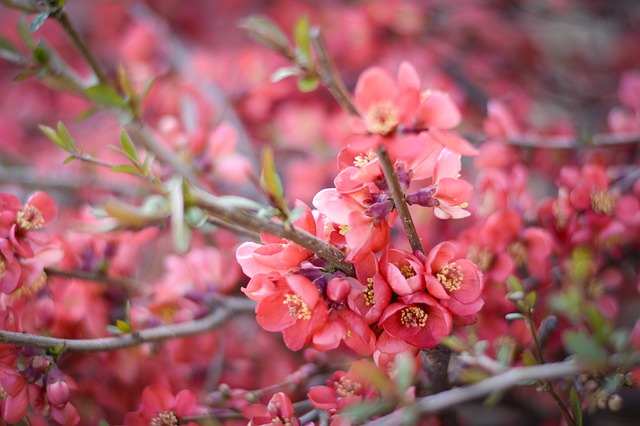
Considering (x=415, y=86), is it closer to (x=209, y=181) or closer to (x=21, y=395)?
(x=21, y=395)

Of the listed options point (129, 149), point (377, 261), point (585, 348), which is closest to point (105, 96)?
point (129, 149)

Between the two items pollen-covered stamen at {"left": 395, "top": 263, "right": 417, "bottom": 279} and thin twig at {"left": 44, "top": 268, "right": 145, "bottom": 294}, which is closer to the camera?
pollen-covered stamen at {"left": 395, "top": 263, "right": 417, "bottom": 279}

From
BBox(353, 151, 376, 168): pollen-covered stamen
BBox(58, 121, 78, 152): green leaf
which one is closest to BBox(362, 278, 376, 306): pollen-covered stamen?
BBox(353, 151, 376, 168): pollen-covered stamen

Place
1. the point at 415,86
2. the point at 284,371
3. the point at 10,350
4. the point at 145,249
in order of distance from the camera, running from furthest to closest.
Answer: the point at 145,249 < the point at 284,371 < the point at 10,350 < the point at 415,86

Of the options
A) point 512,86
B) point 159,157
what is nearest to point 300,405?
point 159,157

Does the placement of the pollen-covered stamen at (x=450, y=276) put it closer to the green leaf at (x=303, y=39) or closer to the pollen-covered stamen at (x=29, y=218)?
the green leaf at (x=303, y=39)

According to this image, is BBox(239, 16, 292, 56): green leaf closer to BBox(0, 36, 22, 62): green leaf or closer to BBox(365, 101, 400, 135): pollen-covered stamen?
BBox(365, 101, 400, 135): pollen-covered stamen

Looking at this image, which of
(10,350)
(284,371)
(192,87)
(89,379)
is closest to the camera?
(10,350)
